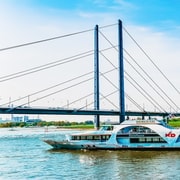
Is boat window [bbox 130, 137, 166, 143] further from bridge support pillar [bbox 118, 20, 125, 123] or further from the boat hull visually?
bridge support pillar [bbox 118, 20, 125, 123]

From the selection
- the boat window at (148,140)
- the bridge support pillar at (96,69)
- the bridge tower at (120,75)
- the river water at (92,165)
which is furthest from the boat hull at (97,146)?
the bridge support pillar at (96,69)

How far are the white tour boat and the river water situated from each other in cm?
171

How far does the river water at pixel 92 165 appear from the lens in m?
26.7

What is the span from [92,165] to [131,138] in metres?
11.5

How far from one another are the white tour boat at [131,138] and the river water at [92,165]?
171 centimetres

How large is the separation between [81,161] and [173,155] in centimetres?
779

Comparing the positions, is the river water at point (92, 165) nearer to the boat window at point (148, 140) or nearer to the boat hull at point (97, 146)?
the boat hull at point (97, 146)

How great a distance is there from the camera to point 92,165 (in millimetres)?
31375

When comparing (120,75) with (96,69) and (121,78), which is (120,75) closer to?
(121,78)

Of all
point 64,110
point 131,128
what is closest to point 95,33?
point 64,110

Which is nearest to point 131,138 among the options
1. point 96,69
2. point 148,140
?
point 148,140

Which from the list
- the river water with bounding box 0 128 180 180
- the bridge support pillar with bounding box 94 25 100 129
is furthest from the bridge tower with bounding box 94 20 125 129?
the river water with bounding box 0 128 180 180

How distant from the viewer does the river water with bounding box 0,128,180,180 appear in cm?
2674

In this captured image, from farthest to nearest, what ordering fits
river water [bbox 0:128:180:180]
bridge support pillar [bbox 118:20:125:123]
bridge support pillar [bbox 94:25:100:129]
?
bridge support pillar [bbox 94:25:100:129]
bridge support pillar [bbox 118:20:125:123]
river water [bbox 0:128:180:180]
